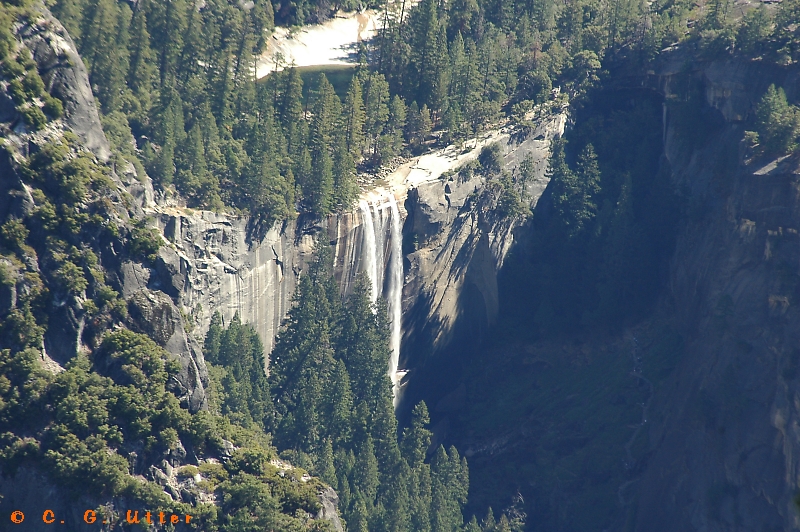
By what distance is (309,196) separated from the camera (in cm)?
13188

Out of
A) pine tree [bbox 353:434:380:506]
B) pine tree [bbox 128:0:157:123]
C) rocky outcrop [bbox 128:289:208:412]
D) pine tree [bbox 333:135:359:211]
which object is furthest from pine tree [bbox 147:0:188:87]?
pine tree [bbox 353:434:380:506]

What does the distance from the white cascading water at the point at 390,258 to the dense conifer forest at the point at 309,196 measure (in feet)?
12.4

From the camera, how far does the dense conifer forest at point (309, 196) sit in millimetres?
91938

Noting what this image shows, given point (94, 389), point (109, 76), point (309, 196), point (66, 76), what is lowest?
point (309, 196)

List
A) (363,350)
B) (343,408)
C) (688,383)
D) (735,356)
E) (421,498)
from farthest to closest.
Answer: (363,350), (688,383), (343,408), (735,356), (421,498)

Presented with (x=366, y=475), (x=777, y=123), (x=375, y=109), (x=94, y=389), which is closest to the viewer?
(x=94, y=389)

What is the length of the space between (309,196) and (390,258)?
11.5 m

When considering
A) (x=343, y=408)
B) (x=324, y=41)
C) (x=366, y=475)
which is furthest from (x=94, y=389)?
(x=324, y=41)

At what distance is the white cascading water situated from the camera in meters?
135

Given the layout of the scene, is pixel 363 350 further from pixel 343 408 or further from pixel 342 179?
pixel 342 179

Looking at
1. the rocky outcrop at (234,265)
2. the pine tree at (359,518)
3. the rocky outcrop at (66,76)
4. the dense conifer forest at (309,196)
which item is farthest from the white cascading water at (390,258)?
the rocky outcrop at (66,76)

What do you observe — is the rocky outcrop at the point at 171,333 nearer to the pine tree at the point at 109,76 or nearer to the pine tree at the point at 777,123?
the pine tree at the point at 109,76

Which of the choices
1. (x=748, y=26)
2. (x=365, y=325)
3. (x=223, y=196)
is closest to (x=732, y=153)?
(x=748, y=26)

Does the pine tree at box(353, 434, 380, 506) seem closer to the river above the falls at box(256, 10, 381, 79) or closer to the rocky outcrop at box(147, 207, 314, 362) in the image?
the rocky outcrop at box(147, 207, 314, 362)
